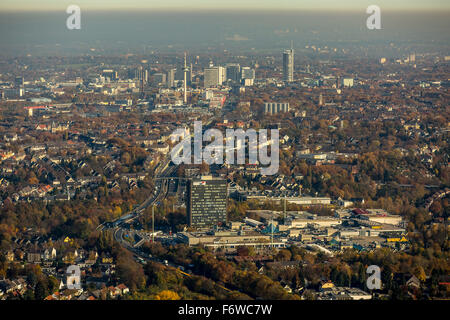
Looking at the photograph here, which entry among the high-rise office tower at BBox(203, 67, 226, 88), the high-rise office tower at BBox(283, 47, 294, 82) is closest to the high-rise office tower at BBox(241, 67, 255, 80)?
the high-rise office tower at BBox(203, 67, 226, 88)

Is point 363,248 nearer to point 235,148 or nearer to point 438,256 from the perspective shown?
point 438,256

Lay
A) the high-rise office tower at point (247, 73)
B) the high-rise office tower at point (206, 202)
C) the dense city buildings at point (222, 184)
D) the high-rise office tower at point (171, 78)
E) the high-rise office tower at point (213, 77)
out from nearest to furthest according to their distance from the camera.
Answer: the dense city buildings at point (222, 184) → the high-rise office tower at point (206, 202) → the high-rise office tower at point (171, 78) → the high-rise office tower at point (213, 77) → the high-rise office tower at point (247, 73)

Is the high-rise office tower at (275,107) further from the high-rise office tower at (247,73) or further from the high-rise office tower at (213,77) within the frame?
the high-rise office tower at (247,73)

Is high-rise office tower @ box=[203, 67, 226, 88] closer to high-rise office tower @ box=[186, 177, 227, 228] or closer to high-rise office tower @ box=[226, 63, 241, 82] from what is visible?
high-rise office tower @ box=[226, 63, 241, 82]

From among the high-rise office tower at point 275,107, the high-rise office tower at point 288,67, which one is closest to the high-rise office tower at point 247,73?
the high-rise office tower at point 288,67

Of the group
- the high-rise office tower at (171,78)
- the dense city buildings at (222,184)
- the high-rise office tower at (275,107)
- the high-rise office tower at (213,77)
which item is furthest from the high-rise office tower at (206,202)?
A: the high-rise office tower at (213,77)

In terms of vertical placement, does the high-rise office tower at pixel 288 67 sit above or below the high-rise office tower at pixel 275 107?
above

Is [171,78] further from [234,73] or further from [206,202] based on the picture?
[206,202]

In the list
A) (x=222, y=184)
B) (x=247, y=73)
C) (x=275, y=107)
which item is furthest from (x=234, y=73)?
(x=222, y=184)

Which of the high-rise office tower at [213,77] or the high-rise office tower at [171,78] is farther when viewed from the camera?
the high-rise office tower at [213,77]

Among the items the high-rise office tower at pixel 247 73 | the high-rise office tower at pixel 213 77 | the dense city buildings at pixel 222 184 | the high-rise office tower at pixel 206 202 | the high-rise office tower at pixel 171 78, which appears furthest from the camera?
the high-rise office tower at pixel 247 73
